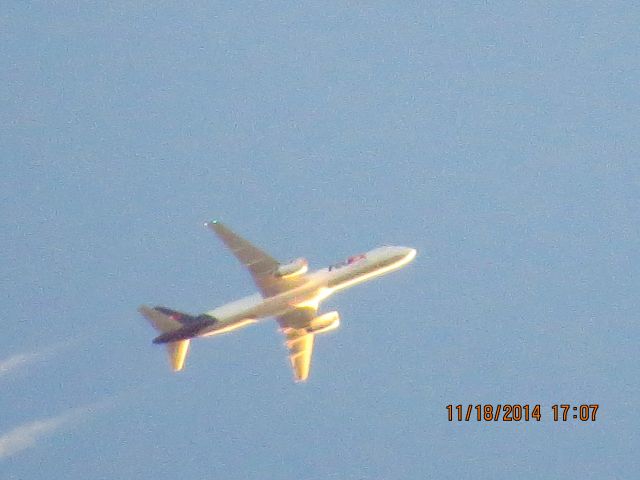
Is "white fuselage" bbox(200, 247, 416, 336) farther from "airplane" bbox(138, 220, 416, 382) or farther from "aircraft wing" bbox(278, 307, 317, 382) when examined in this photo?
"aircraft wing" bbox(278, 307, 317, 382)

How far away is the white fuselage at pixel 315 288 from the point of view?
138 metres

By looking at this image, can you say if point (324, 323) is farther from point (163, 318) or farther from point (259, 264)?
point (163, 318)

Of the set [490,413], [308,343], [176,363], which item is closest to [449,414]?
[490,413]

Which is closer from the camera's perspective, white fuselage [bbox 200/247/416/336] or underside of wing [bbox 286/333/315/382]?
white fuselage [bbox 200/247/416/336]

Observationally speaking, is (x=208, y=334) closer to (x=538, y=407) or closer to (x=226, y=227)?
(x=226, y=227)

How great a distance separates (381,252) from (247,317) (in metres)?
12.8

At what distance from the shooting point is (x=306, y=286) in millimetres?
140000

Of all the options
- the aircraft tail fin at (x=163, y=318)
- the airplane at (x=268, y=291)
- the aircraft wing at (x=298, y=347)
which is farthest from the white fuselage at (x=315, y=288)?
the aircraft wing at (x=298, y=347)

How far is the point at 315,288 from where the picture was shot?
5517 inches

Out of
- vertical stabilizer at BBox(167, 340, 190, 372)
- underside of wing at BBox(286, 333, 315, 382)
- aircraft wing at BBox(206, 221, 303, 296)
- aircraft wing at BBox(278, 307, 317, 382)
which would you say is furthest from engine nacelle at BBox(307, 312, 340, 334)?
vertical stabilizer at BBox(167, 340, 190, 372)

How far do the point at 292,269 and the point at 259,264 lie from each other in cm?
276

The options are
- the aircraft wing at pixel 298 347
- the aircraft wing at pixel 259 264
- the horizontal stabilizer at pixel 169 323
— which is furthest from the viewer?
the aircraft wing at pixel 298 347

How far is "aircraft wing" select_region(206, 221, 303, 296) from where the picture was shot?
13612cm

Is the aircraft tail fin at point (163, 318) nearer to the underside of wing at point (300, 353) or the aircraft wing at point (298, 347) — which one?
the aircraft wing at point (298, 347)
